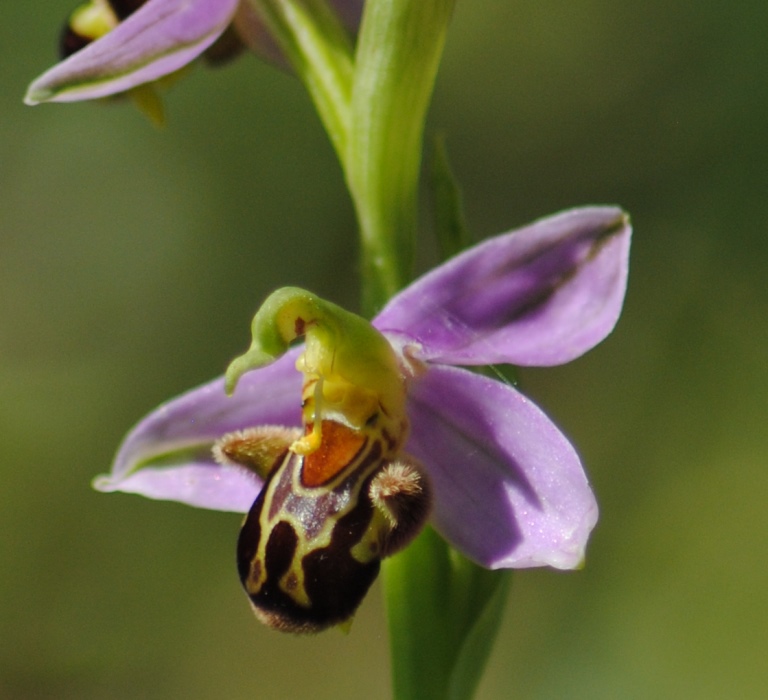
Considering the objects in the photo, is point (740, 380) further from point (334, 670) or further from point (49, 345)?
point (49, 345)

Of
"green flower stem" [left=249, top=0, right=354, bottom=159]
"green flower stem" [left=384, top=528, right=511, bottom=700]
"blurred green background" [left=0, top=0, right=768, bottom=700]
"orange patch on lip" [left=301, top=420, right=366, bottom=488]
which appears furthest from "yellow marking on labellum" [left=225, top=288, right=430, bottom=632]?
"blurred green background" [left=0, top=0, right=768, bottom=700]

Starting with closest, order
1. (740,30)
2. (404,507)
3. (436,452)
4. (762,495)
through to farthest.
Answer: (404,507), (436,452), (762,495), (740,30)

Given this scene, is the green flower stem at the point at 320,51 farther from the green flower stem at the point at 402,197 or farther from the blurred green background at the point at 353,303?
the blurred green background at the point at 353,303

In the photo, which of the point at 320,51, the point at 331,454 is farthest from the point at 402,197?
the point at 331,454

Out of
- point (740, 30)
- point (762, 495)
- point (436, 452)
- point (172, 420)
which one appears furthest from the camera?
point (740, 30)

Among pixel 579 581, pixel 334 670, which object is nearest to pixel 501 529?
pixel 579 581

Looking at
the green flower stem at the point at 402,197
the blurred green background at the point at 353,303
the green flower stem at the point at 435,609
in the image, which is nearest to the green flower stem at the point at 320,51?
the green flower stem at the point at 402,197

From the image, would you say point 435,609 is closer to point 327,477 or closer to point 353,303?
point 327,477
